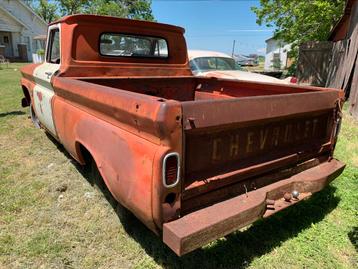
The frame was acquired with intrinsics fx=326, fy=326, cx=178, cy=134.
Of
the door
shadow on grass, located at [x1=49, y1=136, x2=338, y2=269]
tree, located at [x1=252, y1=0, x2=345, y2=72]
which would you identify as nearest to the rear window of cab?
the door

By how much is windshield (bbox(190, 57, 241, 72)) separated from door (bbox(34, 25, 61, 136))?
448cm

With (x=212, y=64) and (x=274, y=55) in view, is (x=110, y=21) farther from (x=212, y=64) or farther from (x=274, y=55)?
(x=274, y=55)

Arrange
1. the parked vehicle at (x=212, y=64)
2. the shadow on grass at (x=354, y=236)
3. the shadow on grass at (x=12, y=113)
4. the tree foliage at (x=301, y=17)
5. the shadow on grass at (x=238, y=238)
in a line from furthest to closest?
1. the tree foliage at (x=301, y=17)
2. the parked vehicle at (x=212, y=64)
3. the shadow on grass at (x=12, y=113)
4. the shadow on grass at (x=354, y=236)
5. the shadow on grass at (x=238, y=238)

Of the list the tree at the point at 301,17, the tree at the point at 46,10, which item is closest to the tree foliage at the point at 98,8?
the tree at the point at 46,10

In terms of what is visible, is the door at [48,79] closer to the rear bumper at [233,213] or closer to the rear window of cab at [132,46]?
the rear window of cab at [132,46]

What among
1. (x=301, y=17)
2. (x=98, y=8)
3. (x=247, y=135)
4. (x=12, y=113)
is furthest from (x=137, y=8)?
(x=247, y=135)

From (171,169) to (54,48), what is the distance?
3.48 meters

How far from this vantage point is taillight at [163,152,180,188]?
1.99 metres

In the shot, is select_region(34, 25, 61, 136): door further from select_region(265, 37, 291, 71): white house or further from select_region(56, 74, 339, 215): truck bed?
select_region(265, 37, 291, 71): white house

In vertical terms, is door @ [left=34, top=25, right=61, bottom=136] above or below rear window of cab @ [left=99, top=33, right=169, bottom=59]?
below

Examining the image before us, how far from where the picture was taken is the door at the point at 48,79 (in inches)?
164

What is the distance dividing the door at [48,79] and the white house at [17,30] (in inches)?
1106

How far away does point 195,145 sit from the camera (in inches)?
87.7

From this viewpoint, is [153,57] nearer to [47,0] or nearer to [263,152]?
[263,152]
